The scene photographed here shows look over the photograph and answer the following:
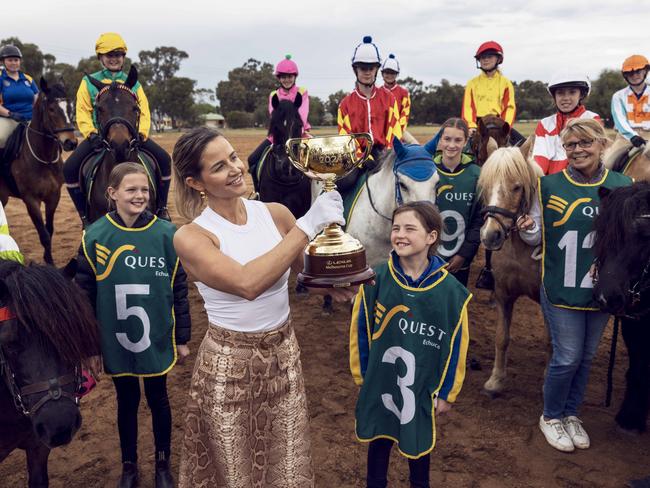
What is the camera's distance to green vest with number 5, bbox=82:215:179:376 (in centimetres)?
274

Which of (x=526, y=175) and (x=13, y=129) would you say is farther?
(x=13, y=129)

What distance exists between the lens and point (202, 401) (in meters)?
1.92

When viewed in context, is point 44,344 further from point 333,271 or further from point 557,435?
point 557,435

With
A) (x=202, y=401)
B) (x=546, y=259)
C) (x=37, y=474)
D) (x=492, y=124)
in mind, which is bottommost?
(x=37, y=474)

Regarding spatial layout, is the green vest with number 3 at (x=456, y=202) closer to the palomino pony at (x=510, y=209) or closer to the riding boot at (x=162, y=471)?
the palomino pony at (x=510, y=209)

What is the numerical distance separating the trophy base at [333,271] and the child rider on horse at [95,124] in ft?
13.4

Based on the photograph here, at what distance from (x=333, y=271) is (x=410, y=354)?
27.0 inches

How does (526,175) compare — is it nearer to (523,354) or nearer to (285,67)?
(523,354)

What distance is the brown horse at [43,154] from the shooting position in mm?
7301

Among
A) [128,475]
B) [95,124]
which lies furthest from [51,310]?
[95,124]

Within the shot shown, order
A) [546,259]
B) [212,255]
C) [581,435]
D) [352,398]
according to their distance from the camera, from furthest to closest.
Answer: [352,398] < [581,435] < [546,259] < [212,255]

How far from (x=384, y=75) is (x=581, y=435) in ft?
30.3

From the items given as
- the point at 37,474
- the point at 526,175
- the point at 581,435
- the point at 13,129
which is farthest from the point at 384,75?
the point at 37,474

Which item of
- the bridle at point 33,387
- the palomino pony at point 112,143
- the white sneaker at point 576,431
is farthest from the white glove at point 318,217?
the palomino pony at point 112,143
